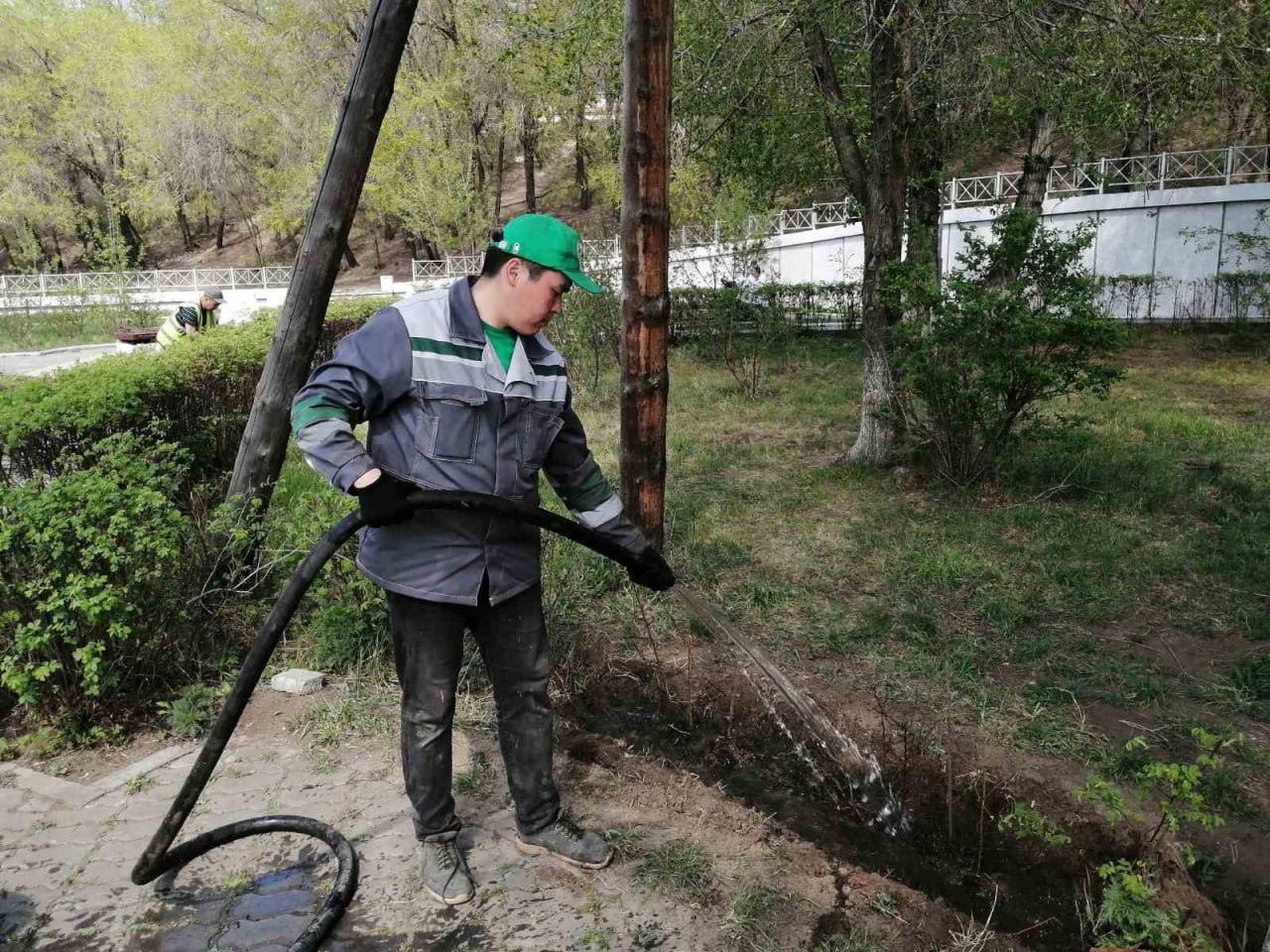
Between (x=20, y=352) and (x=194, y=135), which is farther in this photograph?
(x=194, y=135)

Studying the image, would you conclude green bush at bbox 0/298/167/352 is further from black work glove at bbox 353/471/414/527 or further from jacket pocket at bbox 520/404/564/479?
black work glove at bbox 353/471/414/527

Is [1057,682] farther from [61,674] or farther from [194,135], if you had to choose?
[194,135]

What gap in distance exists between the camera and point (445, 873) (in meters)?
2.91

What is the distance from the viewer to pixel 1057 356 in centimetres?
663

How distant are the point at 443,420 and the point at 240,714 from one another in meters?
1.16

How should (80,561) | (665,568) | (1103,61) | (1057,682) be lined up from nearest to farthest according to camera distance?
1. (665,568)
2. (80,561)
3. (1057,682)
4. (1103,61)

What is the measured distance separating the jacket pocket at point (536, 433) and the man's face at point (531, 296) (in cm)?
25

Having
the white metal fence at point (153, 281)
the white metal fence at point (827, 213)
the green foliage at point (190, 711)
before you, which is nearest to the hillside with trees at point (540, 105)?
the white metal fence at point (827, 213)

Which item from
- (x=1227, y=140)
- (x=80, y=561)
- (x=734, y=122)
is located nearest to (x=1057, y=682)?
(x=80, y=561)

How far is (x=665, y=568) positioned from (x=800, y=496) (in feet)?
14.3

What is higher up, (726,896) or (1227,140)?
(1227,140)

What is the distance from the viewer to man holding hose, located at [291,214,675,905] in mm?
2594

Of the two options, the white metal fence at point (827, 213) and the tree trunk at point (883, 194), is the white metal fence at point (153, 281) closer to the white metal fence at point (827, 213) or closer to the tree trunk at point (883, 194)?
the white metal fence at point (827, 213)

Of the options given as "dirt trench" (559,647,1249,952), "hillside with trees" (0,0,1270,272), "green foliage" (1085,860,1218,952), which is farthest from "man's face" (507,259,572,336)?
"hillside with trees" (0,0,1270,272)
